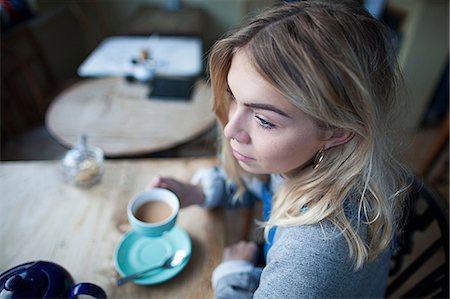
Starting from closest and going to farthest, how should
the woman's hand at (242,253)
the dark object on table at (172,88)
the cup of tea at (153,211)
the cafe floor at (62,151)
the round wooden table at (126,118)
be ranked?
the cup of tea at (153,211)
the woman's hand at (242,253)
the round wooden table at (126,118)
the dark object on table at (172,88)
the cafe floor at (62,151)

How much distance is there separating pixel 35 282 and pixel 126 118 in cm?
84

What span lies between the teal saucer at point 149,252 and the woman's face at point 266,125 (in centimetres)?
26

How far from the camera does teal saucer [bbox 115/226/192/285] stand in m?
0.62

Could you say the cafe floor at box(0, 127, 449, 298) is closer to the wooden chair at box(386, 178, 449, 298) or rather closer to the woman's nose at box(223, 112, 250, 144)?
the wooden chair at box(386, 178, 449, 298)

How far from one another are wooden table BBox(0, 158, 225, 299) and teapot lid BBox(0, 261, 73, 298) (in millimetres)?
86

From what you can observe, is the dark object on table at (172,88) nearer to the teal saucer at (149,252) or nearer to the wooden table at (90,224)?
the wooden table at (90,224)

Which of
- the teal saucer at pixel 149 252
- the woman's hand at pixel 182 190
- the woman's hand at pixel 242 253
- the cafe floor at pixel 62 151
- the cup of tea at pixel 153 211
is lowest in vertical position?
the cafe floor at pixel 62 151

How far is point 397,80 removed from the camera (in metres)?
0.56

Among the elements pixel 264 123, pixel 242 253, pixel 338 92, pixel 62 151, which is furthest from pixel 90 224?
pixel 62 151

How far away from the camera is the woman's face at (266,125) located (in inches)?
19.8

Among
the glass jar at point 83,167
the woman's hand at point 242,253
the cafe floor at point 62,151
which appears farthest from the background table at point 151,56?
the woman's hand at point 242,253

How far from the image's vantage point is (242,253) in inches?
30.0

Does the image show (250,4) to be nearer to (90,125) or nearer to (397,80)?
(90,125)

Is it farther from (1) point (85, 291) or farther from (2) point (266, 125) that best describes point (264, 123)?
(1) point (85, 291)
